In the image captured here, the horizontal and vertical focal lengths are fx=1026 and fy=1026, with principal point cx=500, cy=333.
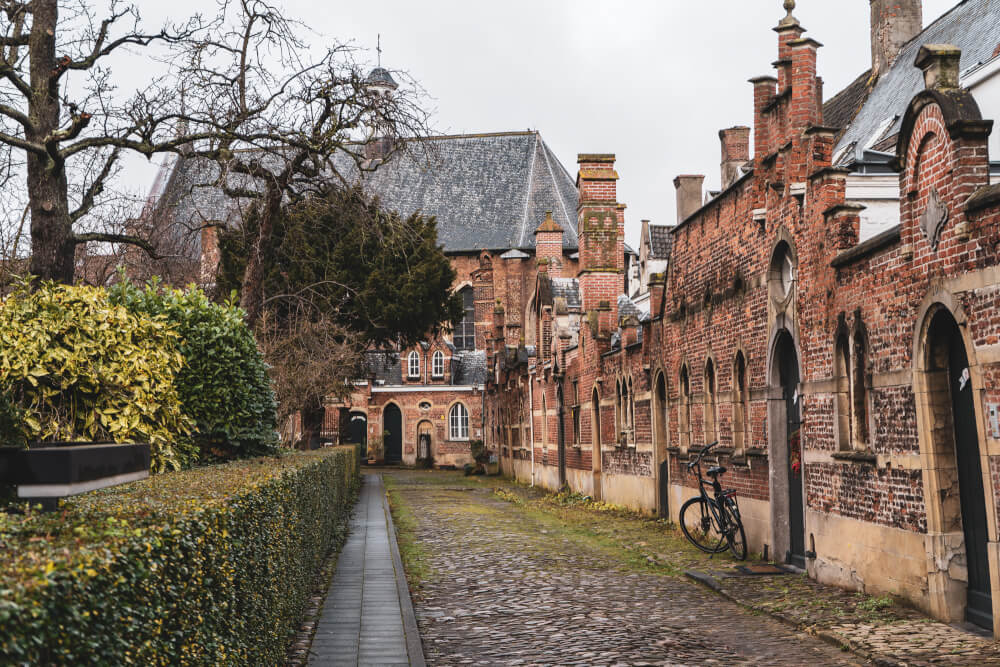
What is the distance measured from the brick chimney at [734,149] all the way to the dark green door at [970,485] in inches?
1066

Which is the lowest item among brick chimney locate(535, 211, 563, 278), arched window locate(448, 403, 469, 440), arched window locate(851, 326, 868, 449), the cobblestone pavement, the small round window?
the cobblestone pavement

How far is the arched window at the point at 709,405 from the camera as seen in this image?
17.1 meters

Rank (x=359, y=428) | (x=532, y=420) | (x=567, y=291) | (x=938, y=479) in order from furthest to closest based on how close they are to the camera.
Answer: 1. (x=359, y=428)
2. (x=532, y=420)
3. (x=567, y=291)
4. (x=938, y=479)

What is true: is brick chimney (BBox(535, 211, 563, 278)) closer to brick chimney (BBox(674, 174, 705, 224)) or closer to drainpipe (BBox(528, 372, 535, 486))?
brick chimney (BBox(674, 174, 705, 224))

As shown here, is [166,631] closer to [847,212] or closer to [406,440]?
[847,212]

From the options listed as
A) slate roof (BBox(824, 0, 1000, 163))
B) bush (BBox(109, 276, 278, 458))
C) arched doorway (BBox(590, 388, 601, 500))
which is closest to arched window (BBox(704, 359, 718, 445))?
slate roof (BBox(824, 0, 1000, 163))

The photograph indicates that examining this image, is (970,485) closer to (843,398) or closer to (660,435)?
(843,398)

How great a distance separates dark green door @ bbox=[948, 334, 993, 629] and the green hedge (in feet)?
19.4

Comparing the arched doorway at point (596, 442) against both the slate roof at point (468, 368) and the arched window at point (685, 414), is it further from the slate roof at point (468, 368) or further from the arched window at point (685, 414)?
the slate roof at point (468, 368)

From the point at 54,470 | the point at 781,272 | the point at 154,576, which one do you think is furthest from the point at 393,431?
the point at 154,576

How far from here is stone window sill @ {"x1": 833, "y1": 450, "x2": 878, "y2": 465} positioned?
10883 millimetres

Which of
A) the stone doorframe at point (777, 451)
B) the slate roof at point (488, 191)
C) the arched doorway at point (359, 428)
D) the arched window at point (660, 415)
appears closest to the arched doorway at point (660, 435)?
the arched window at point (660, 415)

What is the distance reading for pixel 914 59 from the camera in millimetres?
20594

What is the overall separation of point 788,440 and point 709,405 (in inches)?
133
